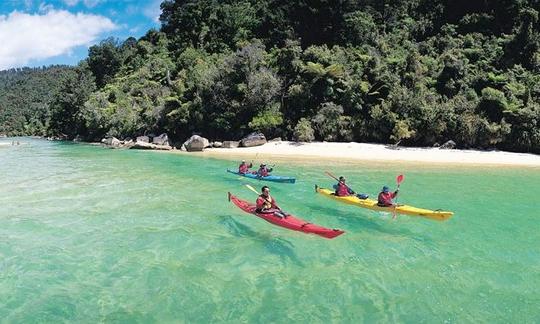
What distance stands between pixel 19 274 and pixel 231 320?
6.03m

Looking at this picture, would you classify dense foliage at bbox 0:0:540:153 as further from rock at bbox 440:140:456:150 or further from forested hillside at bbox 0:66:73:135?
forested hillside at bbox 0:66:73:135

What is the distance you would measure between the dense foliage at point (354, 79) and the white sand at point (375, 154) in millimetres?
1799

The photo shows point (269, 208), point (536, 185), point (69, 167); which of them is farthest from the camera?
point (69, 167)

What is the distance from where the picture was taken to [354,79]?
4109 centimetres

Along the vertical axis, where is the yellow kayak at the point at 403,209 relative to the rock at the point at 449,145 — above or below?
below

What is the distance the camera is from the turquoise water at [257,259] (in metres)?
8.84

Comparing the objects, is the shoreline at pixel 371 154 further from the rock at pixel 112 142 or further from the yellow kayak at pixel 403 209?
the rock at pixel 112 142

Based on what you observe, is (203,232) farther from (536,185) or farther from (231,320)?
(536,185)

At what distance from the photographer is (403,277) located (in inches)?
410

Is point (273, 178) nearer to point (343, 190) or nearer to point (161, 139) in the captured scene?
point (343, 190)

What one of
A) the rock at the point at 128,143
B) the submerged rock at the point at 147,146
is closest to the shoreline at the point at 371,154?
the submerged rock at the point at 147,146

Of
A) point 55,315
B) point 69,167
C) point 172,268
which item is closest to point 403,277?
point 172,268

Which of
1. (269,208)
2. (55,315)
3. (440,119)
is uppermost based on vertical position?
(440,119)

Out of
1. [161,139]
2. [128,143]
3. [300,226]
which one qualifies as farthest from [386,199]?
[128,143]
